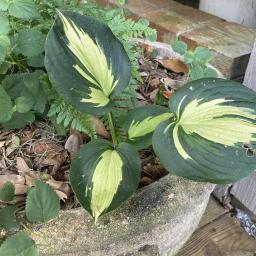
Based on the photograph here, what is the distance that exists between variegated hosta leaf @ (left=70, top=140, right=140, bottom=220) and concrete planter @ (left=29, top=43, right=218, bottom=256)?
64mm

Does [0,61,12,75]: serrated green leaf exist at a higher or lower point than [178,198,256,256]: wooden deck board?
higher

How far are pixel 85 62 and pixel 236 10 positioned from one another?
1.06m

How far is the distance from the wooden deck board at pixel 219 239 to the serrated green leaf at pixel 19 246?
708mm

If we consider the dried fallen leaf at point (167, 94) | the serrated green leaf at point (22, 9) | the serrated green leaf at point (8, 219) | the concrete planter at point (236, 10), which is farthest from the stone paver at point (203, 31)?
the serrated green leaf at point (8, 219)

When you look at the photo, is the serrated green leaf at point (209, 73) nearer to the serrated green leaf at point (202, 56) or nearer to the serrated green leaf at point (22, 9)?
the serrated green leaf at point (202, 56)

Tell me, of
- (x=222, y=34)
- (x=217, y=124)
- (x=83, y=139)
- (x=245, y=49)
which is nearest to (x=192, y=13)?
(x=222, y=34)

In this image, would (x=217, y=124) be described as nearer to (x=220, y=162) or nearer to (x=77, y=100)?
(x=220, y=162)

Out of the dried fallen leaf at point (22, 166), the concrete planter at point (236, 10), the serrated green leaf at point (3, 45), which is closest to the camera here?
the serrated green leaf at point (3, 45)

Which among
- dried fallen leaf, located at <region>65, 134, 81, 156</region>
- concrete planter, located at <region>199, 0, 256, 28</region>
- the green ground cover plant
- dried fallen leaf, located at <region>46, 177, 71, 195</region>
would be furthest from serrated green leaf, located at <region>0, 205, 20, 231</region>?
concrete planter, located at <region>199, 0, 256, 28</region>

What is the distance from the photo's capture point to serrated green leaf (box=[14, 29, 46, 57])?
0.79 m

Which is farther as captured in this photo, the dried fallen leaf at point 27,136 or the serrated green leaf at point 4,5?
the dried fallen leaf at point 27,136

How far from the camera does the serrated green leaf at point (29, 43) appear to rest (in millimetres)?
794

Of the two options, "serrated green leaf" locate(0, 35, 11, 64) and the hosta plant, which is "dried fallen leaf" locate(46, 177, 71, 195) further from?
"serrated green leaf" locate(0, 35, 11, 64)

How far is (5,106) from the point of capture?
0.79 meters
